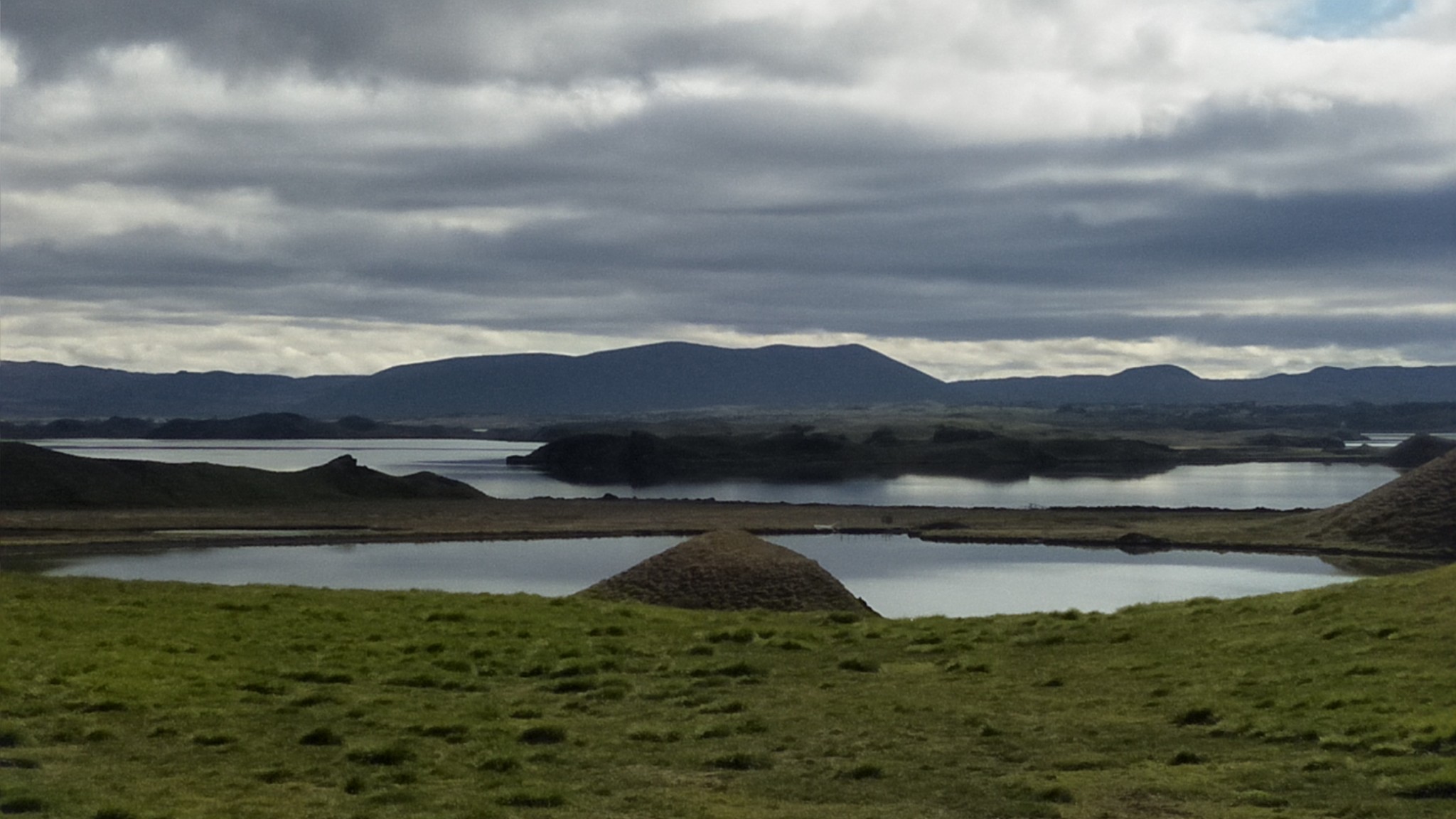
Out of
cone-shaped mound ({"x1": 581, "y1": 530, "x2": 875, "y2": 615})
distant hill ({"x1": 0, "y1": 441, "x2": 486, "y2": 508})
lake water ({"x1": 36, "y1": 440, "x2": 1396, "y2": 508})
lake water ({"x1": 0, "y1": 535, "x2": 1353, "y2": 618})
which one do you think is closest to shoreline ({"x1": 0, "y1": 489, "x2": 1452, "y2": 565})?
distant hill ({"x1": 0, "y1": 441, "x2": 486, "y2": 508})

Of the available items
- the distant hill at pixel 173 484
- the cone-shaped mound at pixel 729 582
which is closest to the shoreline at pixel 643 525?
the distant hill at pixel 173 484

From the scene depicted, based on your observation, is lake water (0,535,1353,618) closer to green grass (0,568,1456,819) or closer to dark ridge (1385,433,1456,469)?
green grass (0,568,1456,819)

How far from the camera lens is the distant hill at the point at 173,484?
387 ft

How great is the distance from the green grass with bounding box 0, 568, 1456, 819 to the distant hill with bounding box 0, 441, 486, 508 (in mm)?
96870

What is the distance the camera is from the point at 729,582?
46.4 meters

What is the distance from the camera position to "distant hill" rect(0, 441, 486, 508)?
11788 cm

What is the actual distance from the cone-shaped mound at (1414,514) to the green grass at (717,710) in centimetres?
5793

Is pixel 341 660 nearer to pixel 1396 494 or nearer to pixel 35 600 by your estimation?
pixel 35 600

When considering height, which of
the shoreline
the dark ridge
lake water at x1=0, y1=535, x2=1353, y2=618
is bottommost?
lake water at x1=0, y1=535, x2=1353, y2=618

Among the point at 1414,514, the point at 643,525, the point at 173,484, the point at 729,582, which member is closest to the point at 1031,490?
the point at 643,525

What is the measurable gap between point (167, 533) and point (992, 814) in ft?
314

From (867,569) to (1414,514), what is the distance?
3303cm

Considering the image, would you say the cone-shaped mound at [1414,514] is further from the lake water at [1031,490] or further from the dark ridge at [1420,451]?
the dark ridge at [1420,451]

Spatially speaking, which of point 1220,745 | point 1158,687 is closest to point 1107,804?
point 1220,745
